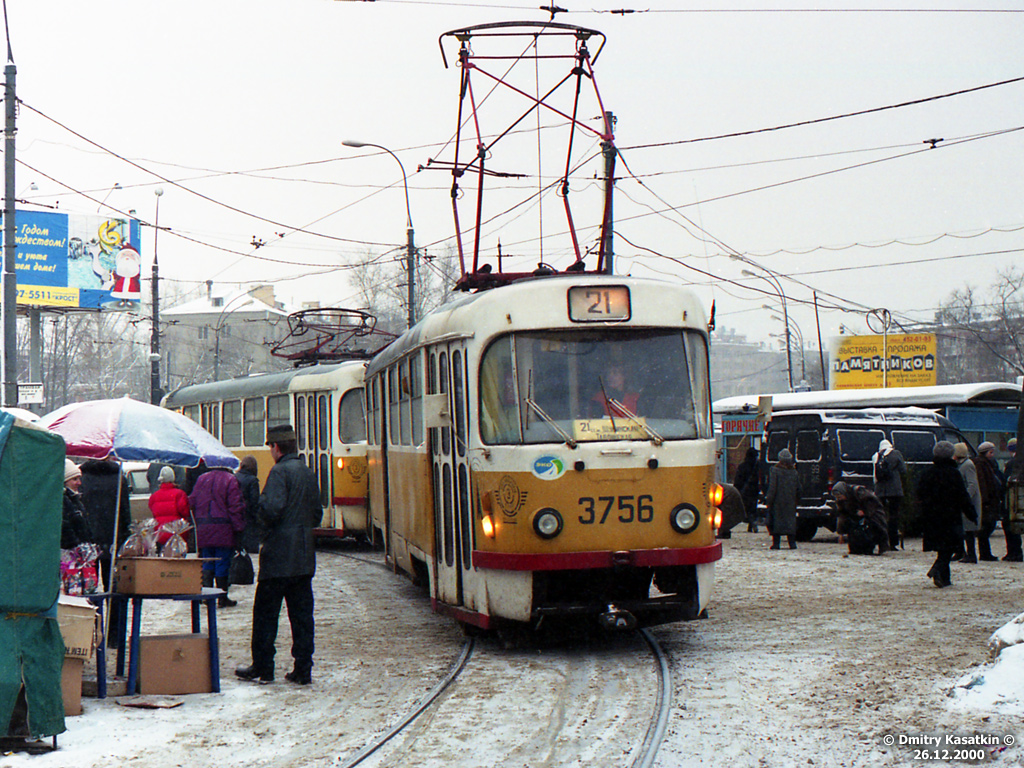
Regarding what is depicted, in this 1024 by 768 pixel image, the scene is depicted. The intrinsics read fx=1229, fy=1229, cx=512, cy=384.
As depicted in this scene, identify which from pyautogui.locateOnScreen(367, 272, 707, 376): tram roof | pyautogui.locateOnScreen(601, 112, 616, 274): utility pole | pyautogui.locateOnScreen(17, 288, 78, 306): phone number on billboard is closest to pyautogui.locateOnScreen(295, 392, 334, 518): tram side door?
pyautogui.locateOnScreen(601, 112, 616, 274): utility pole

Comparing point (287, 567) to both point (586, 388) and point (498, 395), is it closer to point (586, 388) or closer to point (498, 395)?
point (498, 395)

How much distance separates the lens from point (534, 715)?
723cm

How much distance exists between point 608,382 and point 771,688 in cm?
255

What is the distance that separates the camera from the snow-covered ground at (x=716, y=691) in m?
6.33

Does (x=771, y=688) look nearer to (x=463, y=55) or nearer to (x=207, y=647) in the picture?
(x=207, y=647)

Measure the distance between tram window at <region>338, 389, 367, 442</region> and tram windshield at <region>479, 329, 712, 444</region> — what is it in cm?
990

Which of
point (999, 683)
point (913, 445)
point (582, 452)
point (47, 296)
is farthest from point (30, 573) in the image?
point (47, 296)

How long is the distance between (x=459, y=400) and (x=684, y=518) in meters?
1.95

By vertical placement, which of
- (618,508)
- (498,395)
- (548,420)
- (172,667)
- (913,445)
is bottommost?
(172,667)

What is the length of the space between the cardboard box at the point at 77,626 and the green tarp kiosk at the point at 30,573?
647mm

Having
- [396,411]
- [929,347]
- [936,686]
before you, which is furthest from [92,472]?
[929,347]

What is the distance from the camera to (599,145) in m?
21.5

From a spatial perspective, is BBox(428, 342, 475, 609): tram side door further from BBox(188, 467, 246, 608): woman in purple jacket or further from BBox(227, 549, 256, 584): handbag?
BBox(227, 549, 256, 584): handbag

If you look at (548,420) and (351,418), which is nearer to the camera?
(548,420)
